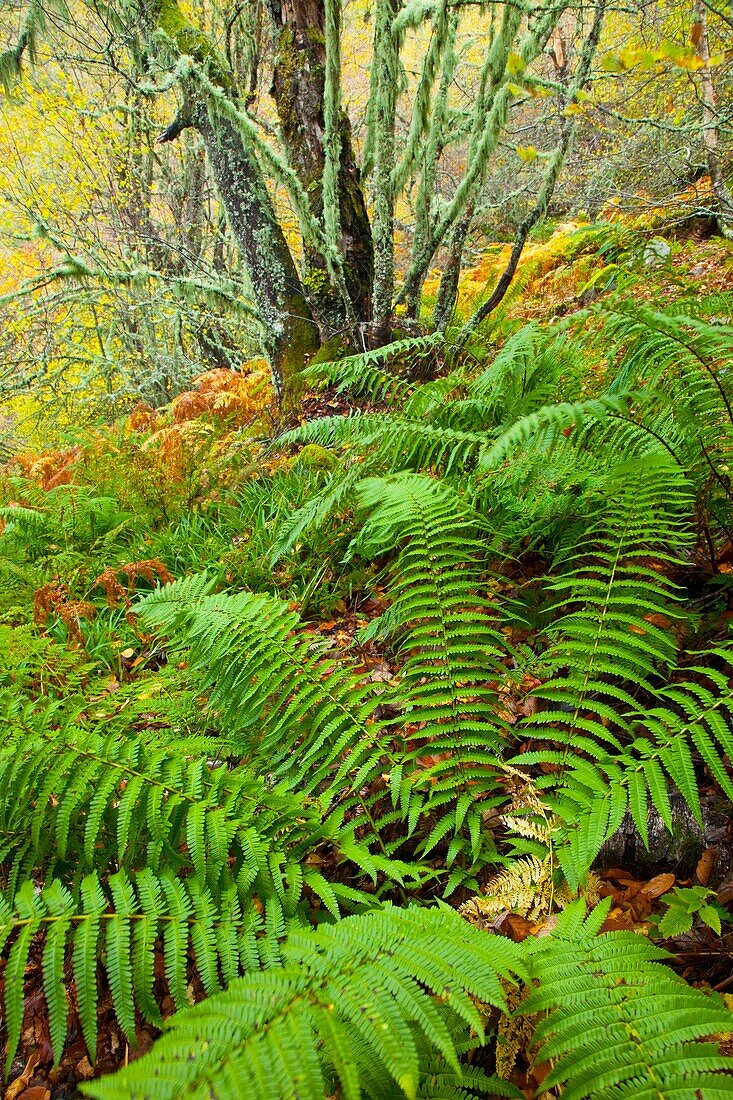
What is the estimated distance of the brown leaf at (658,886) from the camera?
4.81 ft

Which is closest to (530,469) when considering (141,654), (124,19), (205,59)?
(141,654)

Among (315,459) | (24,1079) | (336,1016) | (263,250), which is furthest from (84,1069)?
(263,250)

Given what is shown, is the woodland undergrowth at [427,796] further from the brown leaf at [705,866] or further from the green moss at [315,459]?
the green moss at [315,459]

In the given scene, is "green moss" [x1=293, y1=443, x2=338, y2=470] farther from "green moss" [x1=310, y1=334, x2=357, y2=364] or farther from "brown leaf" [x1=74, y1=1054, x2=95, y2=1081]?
"brown leaf" [x1=74, y1=1054, x2=95, y2=1081]

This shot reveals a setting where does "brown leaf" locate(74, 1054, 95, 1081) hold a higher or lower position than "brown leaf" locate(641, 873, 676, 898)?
lower

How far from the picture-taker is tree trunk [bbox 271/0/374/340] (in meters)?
4.20

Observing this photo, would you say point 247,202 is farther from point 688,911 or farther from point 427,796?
point 688,911

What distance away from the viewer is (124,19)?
212 inches

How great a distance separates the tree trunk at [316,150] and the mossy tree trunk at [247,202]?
0.68 feet

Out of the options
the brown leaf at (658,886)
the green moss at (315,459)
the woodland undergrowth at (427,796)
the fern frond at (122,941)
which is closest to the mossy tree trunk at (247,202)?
the green moss at (315,459)

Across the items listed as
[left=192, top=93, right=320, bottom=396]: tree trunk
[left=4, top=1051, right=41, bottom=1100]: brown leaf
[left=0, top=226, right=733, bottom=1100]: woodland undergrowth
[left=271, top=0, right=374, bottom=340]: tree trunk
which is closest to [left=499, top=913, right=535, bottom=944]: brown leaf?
[left=0, top=226, right=733, bottom=1100]: woodland undergrowth

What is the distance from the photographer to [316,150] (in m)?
4.37

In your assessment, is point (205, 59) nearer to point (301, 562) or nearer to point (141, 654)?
point (301, 562)

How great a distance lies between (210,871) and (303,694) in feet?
1.78
